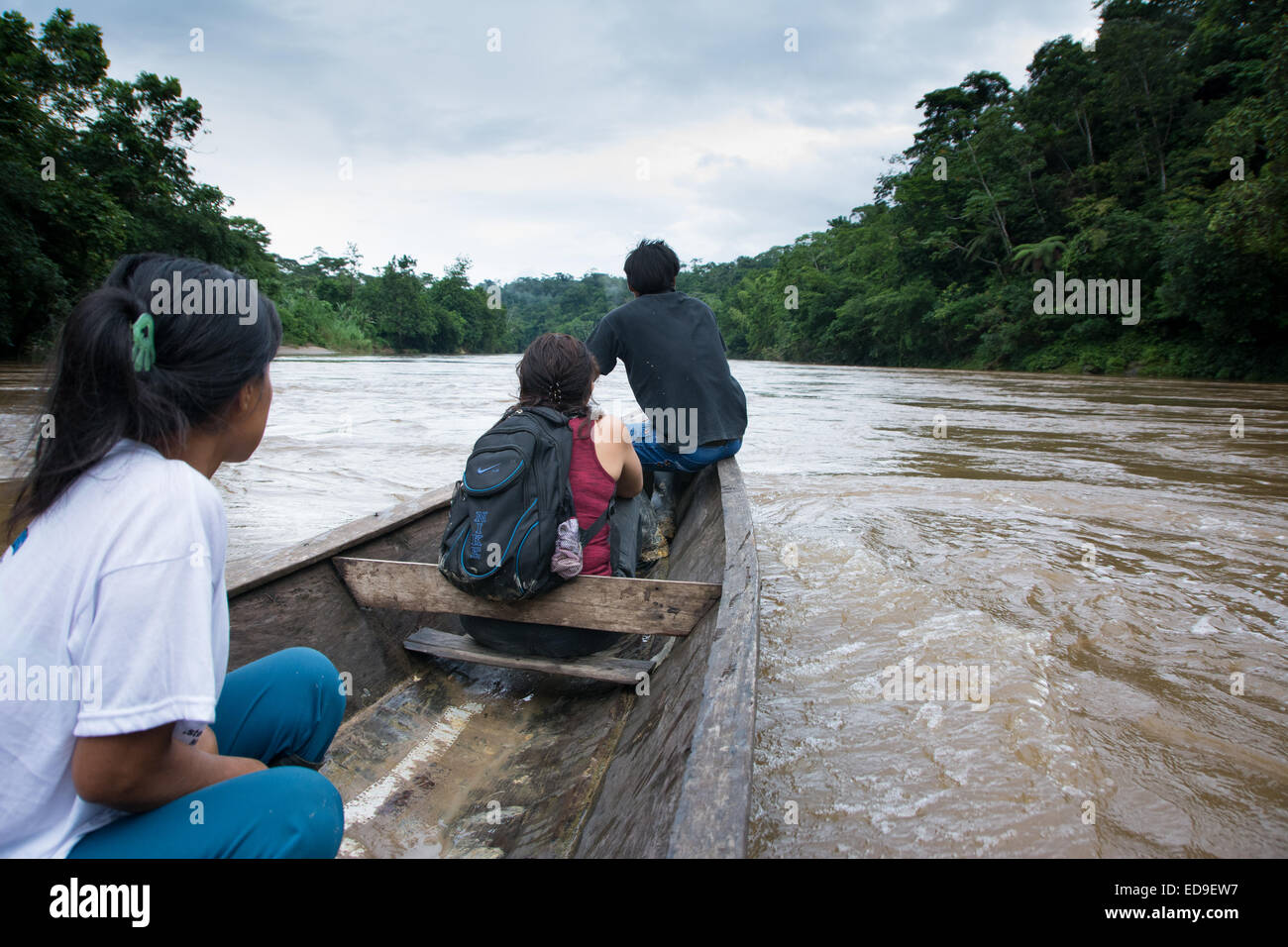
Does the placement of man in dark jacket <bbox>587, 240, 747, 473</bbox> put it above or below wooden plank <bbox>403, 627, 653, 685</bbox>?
above

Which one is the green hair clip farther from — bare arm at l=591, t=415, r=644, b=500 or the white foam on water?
bare arm at l=591, t=415, r=644, b=500

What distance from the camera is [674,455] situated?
12.6 feet

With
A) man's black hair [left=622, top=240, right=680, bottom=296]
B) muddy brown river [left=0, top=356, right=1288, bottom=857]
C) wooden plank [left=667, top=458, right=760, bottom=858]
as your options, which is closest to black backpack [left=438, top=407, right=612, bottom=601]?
wooden plank [left=667, top=458, right=760, bottom=858]

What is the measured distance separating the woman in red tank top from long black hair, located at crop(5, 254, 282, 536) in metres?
1.34

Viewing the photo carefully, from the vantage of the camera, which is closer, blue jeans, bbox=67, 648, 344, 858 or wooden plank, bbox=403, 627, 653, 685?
blue jeans, bbox=67, 648, 344, 858

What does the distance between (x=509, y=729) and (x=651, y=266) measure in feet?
8.21

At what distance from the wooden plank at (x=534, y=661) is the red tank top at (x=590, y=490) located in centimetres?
31

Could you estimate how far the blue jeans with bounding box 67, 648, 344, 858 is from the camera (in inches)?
37.4

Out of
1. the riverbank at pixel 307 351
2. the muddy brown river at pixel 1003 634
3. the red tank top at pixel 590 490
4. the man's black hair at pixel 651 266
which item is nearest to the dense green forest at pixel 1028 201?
the riverbank at pixel 307 351

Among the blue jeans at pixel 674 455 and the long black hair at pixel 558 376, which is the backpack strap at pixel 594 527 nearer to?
the long black hair at pixel 558 376

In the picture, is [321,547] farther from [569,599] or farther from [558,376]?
[558,376]

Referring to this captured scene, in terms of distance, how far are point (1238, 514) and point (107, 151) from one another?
2859cm

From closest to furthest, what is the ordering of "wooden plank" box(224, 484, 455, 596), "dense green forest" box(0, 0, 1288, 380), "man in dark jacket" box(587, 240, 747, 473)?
1. "wooden plank" box(224, 484, 455, 596)
2. "man in dark jacket" box(587, 240, 747, 473)
3. "dense green forest" box(0, 0, 1288, 380)

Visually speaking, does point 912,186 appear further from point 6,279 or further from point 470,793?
point 470,793
